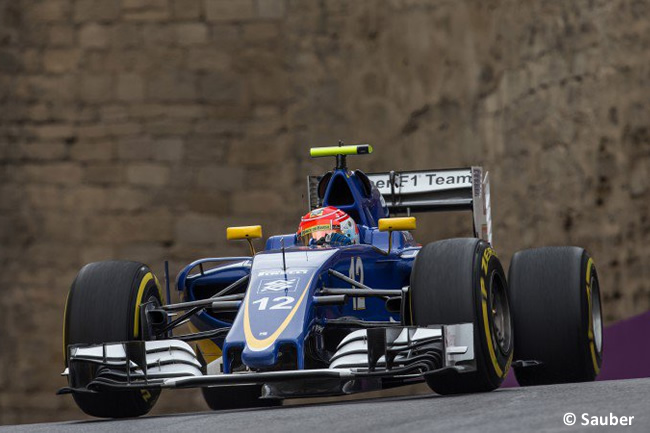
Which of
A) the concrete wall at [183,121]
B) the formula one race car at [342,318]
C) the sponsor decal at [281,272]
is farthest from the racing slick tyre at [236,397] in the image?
the concrete wall at [183,121]

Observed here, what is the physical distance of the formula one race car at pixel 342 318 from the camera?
9.02m

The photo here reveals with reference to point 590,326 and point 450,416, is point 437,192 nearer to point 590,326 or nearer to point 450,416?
point 590,326

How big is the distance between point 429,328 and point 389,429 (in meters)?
2.05

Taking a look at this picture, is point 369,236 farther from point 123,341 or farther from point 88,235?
point 88,235

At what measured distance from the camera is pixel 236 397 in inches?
485

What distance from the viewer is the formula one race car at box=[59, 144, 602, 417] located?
902cm

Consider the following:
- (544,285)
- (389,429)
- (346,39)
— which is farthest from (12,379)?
(389,429)

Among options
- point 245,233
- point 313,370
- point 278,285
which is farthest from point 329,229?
point 313,370

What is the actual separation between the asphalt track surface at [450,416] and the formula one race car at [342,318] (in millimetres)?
234

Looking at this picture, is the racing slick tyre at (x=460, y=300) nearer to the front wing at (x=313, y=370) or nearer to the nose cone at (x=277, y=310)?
the front wing at (x=313, y=370)

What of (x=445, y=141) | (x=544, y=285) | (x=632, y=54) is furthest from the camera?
(x=445, y=141)

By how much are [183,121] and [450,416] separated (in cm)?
1139

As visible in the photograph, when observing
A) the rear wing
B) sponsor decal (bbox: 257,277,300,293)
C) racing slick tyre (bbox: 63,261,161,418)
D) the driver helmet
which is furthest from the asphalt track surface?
the rear wing

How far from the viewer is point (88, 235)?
18.4 m
